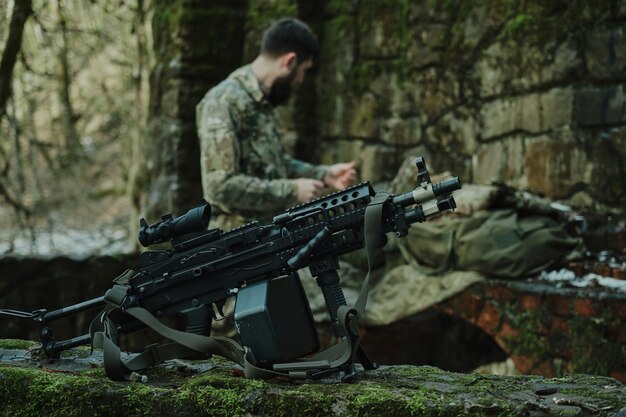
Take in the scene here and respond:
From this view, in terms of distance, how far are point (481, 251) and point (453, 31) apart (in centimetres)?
183

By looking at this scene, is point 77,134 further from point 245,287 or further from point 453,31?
point 245,287

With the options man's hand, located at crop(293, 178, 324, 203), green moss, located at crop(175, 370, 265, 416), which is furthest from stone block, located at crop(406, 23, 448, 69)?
green moss, located at crop(175, 370, 265, 416)

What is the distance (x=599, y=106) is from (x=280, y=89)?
2.06 meters

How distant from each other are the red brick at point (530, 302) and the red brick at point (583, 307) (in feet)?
0.75

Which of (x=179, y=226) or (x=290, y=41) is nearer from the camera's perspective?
(x=179, y=226)

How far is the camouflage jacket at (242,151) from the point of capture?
4422 millimetres

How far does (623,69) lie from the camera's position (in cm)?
527

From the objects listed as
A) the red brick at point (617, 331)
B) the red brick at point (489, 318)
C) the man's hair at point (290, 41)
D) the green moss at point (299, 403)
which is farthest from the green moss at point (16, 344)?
the red brick at point (617, 331)

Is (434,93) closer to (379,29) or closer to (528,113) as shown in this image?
(379,29)

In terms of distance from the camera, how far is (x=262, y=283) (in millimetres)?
3207

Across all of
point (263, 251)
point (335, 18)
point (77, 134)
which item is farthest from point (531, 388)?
point (77, 134)

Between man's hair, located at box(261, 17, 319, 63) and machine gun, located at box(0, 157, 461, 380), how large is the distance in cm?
154

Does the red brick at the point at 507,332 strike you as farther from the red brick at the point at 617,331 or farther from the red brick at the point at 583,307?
the red brick at the point at 617,331

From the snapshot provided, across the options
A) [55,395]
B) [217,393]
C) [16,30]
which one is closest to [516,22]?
[16,30]
